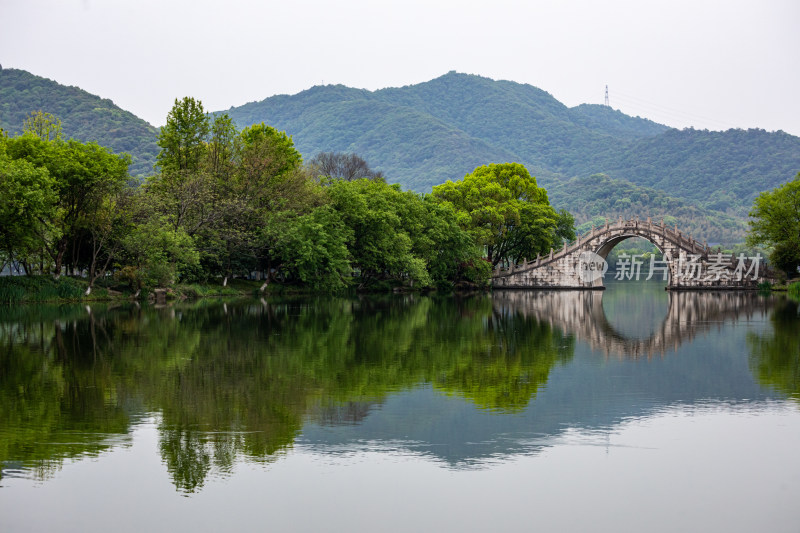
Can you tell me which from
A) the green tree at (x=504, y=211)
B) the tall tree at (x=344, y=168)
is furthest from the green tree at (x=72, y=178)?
the tall tree at (x=344, y=168)

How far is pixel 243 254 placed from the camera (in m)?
48.2

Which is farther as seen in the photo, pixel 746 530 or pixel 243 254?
pixel 243 254

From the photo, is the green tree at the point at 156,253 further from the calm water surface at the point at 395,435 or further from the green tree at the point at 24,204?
the calm water surface at the point at 395,435

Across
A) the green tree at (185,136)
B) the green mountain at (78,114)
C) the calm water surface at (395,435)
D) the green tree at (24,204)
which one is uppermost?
the green mountain at (78,114)

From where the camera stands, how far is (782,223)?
58.6 m

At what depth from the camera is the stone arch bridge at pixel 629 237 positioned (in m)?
64.2

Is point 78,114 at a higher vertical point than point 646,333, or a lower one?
higher

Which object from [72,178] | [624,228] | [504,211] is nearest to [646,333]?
[72,178]

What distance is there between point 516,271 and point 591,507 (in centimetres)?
6192

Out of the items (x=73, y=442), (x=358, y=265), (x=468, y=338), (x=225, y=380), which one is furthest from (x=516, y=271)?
(x=73, y=442)

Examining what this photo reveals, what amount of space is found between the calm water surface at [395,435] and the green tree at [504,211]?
41980 millimetres

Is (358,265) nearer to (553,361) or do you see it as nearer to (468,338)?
(468,338)

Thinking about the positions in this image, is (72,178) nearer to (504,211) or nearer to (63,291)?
(63,291)

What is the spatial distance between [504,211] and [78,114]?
71333 millimetres
